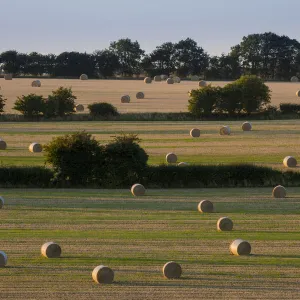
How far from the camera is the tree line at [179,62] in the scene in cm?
11106

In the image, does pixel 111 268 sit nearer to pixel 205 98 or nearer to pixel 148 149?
pixel 148 149

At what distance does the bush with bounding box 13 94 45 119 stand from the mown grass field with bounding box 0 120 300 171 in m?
2.50

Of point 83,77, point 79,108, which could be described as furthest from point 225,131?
point 83,77

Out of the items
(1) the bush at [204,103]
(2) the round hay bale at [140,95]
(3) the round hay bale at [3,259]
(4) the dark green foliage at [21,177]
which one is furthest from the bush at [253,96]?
(3) the round hay bale at [3,259]

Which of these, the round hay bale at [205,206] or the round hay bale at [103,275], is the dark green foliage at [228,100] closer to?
the round hay bale at [205,206]

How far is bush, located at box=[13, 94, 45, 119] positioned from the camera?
228ft

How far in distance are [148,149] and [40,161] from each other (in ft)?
28.3

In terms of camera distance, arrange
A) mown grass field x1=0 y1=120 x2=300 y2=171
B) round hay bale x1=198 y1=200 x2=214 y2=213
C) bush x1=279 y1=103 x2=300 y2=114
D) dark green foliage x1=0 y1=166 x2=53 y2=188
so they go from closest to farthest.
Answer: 1. round hay bale x1=198 y1=200 x2=214 y2=213
2. dark green foliage x1=0 y1=166 x2=53 y2=188
3. mown grass field x1=0 y1=120 x2=300 y2=171
4. bush x1=279 y1=103 x2=300 y2=114

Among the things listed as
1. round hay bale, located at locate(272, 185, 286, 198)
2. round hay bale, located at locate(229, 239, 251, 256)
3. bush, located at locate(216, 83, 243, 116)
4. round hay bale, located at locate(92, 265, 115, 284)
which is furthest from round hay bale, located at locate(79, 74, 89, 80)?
round hay bale, located at locate(92, 265, 115, 284)

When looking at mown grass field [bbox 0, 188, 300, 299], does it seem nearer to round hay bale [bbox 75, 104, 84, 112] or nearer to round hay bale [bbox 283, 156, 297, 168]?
round hay bale [bbox 283, 156, 297, 168]

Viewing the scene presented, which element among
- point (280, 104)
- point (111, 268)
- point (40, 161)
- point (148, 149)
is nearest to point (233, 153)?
point (148, 149)

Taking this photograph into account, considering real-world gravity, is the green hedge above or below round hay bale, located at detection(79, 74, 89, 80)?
below

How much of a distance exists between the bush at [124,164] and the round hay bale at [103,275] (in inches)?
736

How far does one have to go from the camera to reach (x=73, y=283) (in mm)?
21906
